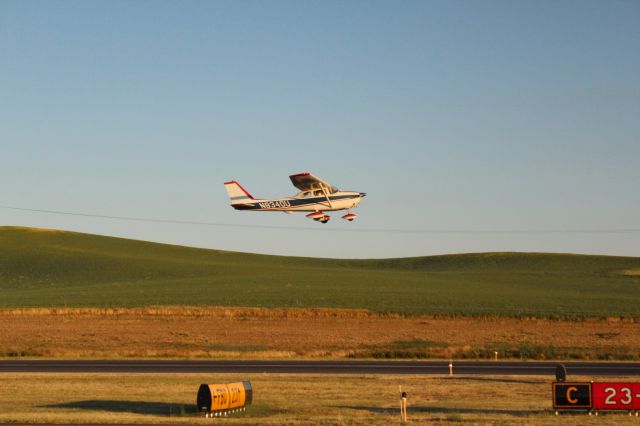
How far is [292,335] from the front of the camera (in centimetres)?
7094

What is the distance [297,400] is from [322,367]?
14010 mm

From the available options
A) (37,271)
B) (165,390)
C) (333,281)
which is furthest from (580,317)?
(37,271)

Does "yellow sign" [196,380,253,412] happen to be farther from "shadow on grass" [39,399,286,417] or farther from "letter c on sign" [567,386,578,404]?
"letter c on sign" [567,386,578,404]

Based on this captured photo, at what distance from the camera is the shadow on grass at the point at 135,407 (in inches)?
1474

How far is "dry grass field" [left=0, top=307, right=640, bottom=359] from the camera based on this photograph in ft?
205

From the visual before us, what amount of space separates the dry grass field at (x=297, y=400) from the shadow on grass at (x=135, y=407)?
42 millimetres

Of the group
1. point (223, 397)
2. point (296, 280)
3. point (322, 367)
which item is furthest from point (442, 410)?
point (296, 280)

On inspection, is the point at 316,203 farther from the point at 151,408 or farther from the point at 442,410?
the point at 442,410

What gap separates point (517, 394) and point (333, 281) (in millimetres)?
73946

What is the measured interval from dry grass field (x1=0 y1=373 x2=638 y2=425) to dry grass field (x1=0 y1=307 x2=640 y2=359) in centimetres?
1347

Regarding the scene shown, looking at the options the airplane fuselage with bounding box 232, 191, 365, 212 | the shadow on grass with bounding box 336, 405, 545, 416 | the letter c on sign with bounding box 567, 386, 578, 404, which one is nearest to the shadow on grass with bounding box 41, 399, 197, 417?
the shadow on grass with bounding box 336, 405, 545, 416

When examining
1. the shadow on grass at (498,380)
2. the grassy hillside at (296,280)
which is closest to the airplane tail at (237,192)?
the shadow on grass at (498,380)

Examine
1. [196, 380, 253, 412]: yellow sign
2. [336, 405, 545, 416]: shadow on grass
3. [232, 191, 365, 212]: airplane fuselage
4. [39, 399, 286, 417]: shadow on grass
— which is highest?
[232, 191, 365, 212]: airplane fuselage

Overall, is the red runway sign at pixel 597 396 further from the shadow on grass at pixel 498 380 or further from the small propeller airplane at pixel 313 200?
the small propeller airplane at pixel 313 200
